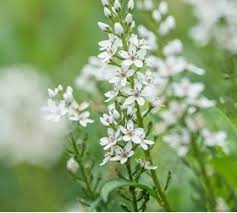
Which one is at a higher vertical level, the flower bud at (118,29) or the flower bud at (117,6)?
the flower bud at (117,6)

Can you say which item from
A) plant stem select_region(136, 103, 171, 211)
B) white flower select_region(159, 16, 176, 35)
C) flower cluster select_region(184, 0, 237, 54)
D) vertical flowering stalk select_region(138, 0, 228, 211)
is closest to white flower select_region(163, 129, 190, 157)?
vertical flowering stalk select_region(138, 0, 228, 211)

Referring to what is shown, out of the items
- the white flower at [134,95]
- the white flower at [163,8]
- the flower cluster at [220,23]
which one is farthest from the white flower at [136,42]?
the flower cluster at [220,23]

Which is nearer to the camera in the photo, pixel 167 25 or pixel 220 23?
pixel 167 25

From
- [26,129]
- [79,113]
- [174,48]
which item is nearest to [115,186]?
[79,113]

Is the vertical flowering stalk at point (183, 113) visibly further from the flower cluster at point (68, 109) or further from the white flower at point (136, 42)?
the flower cluster at point (68, 109)

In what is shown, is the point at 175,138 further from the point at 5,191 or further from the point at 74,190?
the point at 5,191

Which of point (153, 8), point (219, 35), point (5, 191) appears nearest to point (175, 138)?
point (153, 8)

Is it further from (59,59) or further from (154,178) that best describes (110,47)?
(59,59)
